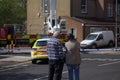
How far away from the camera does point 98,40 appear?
47531 millimetres

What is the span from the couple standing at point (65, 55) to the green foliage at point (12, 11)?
55.4 meters

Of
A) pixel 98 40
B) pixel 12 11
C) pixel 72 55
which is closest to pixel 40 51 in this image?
pixel 72 55

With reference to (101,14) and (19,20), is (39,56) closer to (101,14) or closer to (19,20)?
(101,14)

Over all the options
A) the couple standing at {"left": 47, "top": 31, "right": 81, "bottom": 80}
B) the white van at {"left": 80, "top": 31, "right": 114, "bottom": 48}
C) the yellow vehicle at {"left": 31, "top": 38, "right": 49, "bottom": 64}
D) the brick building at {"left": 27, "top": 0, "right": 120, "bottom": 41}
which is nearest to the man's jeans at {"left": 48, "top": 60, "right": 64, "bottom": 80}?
the couple standing at {"left": 47, "top": 31, "right": 81, "bottom": 80}

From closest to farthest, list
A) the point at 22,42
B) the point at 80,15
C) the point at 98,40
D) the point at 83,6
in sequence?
the point at 22,42 → the point at 98,40 → the point at 80,15 → the point at 83,6

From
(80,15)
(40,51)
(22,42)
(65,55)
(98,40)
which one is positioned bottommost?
(98,40)

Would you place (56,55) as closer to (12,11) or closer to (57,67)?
(57,67)

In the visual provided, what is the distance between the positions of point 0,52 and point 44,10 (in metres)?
18.5

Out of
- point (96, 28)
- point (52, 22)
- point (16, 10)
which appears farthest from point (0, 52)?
point (16, 10)

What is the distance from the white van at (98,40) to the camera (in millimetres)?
46162

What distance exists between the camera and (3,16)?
237ft

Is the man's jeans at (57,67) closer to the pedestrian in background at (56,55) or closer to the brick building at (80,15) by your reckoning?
the pedestrian in background at (56,55)

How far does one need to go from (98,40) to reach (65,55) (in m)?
35.3

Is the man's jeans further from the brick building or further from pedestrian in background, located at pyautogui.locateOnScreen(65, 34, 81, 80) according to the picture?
the brick building
